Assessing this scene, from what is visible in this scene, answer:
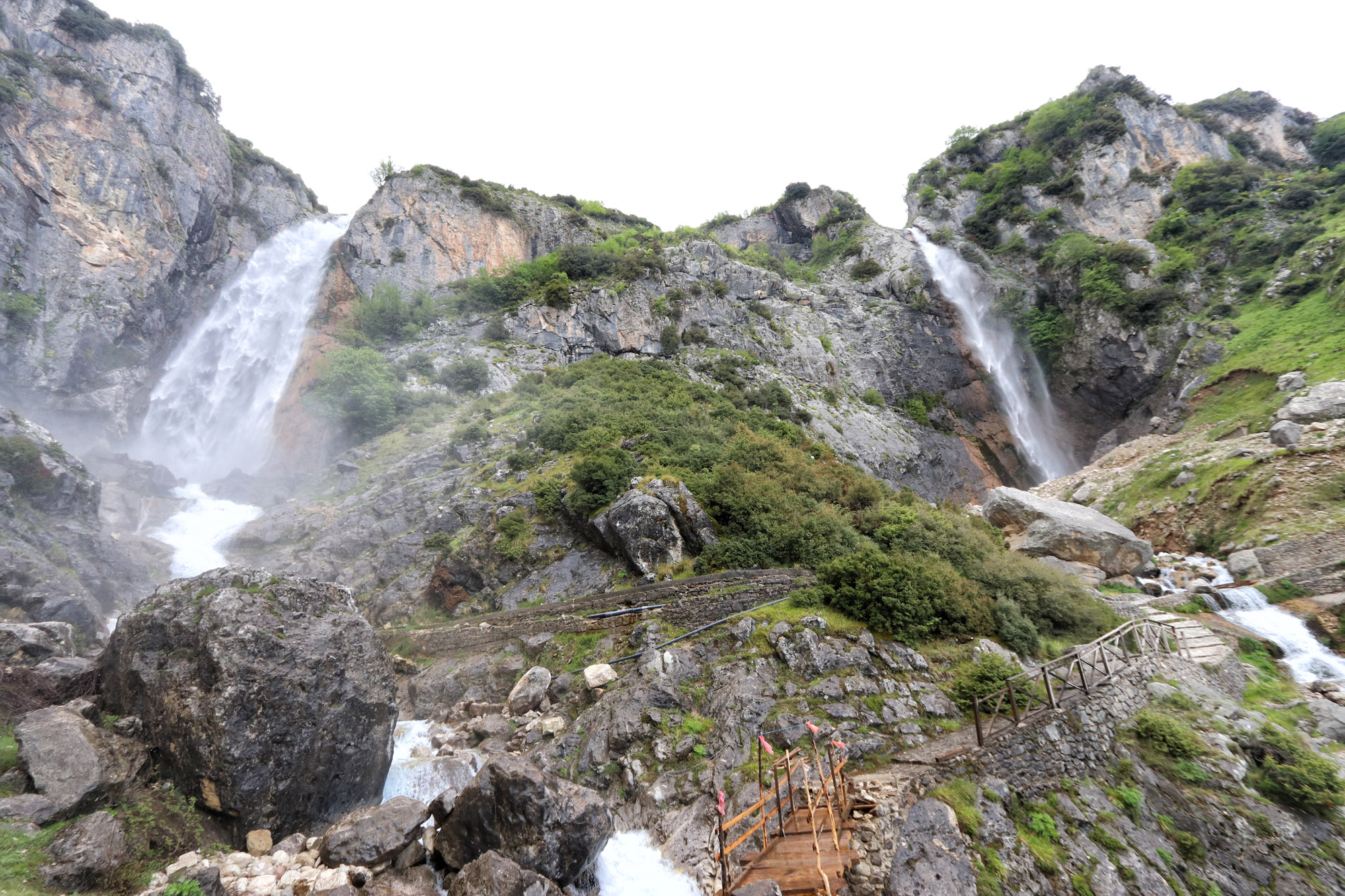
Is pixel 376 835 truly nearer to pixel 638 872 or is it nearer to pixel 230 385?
pixel 638 872

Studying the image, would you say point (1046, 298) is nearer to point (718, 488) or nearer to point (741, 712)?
point (718, 488)

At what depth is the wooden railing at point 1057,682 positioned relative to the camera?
831cm

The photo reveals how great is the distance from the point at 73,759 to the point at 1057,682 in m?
15.8

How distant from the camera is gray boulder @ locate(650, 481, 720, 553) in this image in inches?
593

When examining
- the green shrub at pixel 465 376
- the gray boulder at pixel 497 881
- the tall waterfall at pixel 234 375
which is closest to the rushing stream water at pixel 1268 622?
the gray boulder at pixel 497 881

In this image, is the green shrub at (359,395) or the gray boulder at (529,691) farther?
the green shrub at (359,395)

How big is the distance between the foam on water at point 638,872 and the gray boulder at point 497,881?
113 centimetres

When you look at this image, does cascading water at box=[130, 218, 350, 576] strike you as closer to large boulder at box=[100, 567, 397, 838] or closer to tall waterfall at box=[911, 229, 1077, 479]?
large boulder at box=[100, 567, 397, 838]

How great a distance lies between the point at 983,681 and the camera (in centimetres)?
916

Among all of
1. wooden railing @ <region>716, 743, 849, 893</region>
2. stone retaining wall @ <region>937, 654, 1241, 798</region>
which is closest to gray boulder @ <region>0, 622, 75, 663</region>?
wooden railing @ <region>716, 743, 849, 893</region>

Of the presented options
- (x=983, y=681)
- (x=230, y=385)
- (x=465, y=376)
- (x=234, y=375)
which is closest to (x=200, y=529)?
(x=465, y=376)

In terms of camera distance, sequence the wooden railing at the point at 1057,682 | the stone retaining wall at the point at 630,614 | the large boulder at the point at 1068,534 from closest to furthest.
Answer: the wooden railing at the point at 1057,682 < the stone retaining wall at the point at 630,614 < the large boulder at the point at 1068,534

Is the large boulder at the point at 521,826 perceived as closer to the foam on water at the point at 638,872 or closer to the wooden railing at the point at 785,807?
the foam on water at the point at 638,872

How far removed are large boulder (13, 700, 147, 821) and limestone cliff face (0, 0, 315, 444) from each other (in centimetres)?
3110
